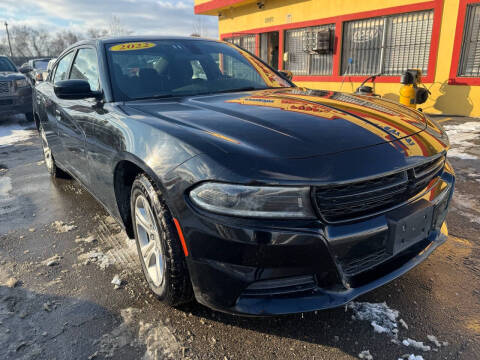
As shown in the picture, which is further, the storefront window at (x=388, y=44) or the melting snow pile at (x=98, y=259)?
the storefront window at (x=388, y=44)

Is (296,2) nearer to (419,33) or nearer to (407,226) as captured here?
(419,33)

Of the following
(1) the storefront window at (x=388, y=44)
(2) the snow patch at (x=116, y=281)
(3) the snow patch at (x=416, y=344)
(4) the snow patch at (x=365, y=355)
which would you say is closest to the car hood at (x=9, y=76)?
(2) the snow patch at (x=116, y=281)

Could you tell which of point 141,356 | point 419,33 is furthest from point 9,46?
point 141,356

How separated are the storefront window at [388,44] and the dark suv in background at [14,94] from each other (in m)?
8.52

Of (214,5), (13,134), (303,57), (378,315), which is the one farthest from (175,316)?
(214,5)

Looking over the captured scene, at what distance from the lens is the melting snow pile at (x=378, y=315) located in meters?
1.87

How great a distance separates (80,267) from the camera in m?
2.59

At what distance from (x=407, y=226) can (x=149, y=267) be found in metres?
1.43

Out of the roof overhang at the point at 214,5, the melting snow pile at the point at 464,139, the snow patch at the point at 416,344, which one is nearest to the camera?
the snow patch at the point at 416,344

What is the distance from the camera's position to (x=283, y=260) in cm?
152

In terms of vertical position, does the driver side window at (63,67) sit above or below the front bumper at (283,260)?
above

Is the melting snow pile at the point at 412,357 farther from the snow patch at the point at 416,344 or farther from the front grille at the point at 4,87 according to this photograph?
the front grille at the point at 4,87

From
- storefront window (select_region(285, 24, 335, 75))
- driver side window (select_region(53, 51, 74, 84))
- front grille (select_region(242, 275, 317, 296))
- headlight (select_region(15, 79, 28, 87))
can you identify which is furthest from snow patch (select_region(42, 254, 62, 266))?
storefront window (select_region(285, 24, 335, 75))

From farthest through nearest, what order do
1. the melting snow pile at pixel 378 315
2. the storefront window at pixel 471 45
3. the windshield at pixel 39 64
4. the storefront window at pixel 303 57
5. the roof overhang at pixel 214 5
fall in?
Result: the windshield at pixel 39 64 → the roof overhang at pixel 214 5 → the storefront window at pixel 303 57 → the storefront window at pixel 471 45 → the melting snow pile at pixel 378 315
